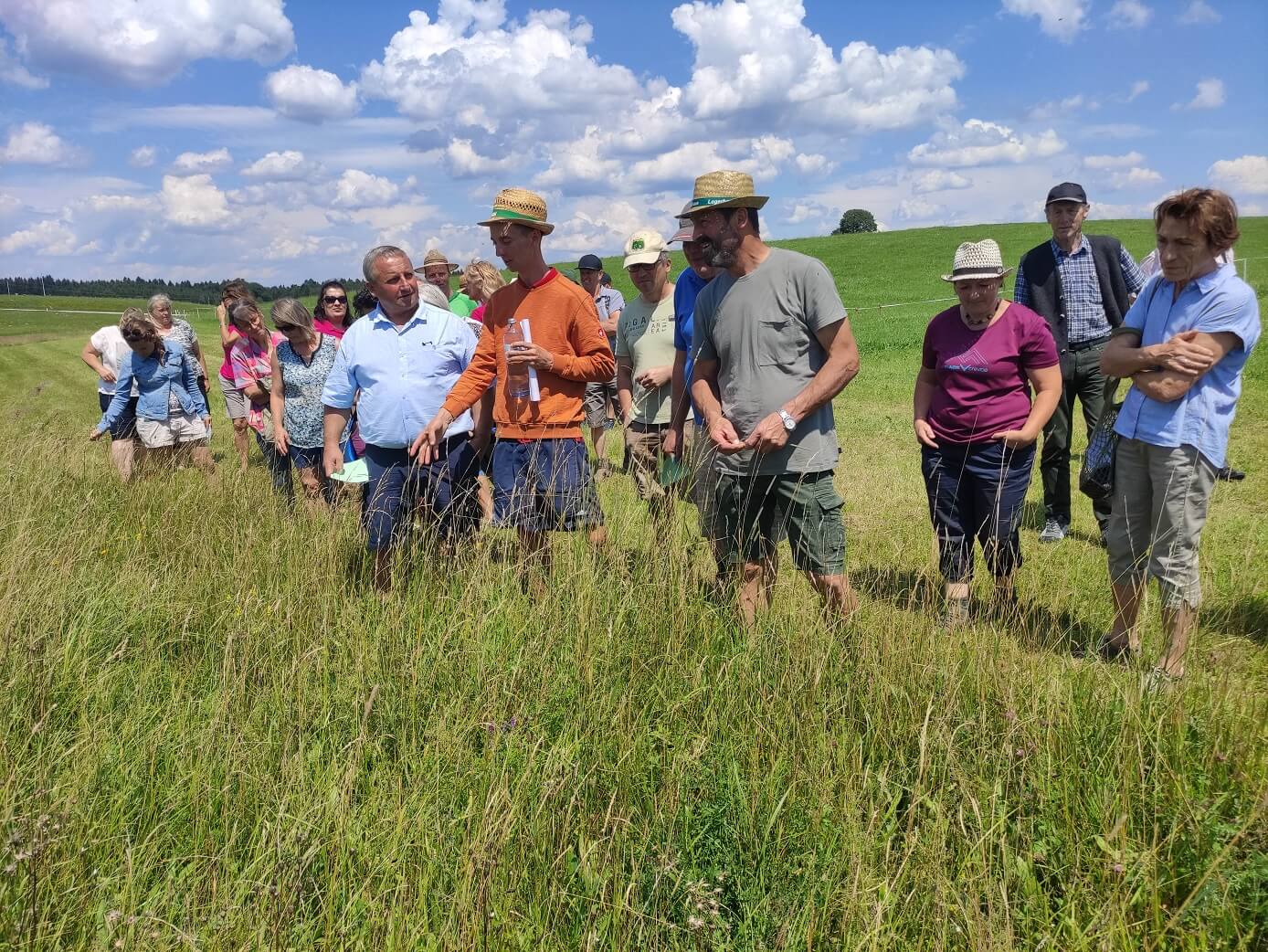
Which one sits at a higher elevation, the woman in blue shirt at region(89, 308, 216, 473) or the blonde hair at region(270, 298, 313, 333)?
the blonde hair at region(270, 298, 313, 333)

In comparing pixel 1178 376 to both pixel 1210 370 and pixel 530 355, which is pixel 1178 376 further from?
pixel 530 355

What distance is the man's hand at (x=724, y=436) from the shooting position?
13.1 ft

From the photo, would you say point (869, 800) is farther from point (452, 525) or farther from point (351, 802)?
point (452, 525)

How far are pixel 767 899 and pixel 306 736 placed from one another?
1.67 metres

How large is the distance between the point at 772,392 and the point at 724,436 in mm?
295

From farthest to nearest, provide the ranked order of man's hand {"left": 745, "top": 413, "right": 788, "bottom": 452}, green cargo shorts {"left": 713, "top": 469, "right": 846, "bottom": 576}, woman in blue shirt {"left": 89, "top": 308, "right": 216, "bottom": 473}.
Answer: woman in blue shirt {"left": 89, "top": 308, "right": 216, "bottom": 473} < green cargo shorts {"left": 713, "top": 469, "right": 846, "bottom": 576} < man's hand {"left": 745, "top": 413, "right": 788, "bottom": 452}

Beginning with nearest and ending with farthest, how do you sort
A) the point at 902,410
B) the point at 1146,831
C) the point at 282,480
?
the point at 1146,831 → the point at 282,480 → the point at 902,410

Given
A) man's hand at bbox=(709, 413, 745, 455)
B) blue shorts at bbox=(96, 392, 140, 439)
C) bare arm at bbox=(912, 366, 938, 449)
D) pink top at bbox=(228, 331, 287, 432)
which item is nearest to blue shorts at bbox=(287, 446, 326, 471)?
pink top at bbox=(228, 331, 287, 432)

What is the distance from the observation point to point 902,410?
1360cm

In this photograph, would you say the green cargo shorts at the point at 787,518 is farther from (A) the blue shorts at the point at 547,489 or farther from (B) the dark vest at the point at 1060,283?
(B) the dark vest at the point at 1060,283

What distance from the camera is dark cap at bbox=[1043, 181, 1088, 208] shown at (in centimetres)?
603

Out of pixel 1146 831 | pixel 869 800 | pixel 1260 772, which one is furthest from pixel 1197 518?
pixel 869 800

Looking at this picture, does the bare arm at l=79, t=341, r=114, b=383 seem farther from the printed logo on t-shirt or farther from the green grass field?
the printed logo on t-shirt

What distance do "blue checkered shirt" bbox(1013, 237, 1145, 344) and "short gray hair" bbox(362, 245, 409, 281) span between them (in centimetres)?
436
